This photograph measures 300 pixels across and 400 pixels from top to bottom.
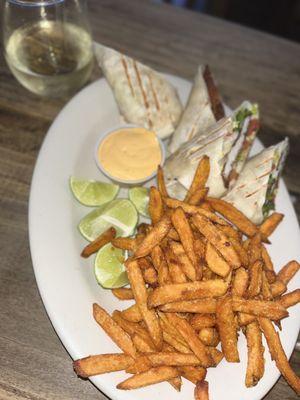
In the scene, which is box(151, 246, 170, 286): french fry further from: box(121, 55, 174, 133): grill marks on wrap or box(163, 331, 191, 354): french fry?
box(121, 55, 174, 133): grill marks on wrap

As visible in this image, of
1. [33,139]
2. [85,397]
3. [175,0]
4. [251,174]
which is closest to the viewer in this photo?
[85,397]

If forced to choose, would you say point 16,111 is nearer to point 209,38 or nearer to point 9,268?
point 9,268

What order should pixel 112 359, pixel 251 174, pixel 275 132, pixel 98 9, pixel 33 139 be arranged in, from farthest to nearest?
1. pixel 98 9
2. pixel 275 132
3. pixel 33 139
4. pixel 251 174
5. pixel 112 359

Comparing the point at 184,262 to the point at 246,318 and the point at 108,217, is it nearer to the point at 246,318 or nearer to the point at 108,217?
the point at 246,318

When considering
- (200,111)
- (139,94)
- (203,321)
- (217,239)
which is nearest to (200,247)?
(217,239)

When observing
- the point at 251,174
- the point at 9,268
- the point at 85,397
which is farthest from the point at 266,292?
the point at 9,268
